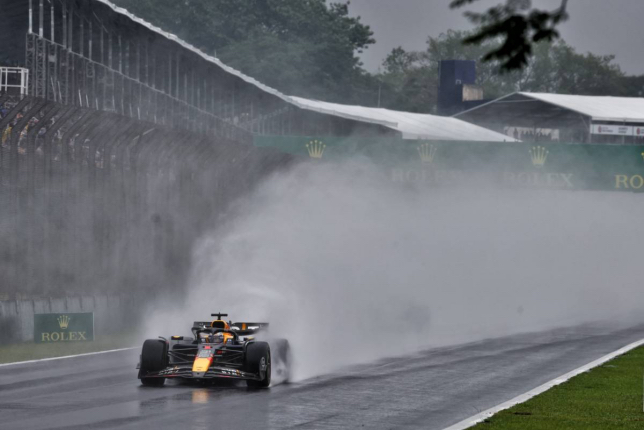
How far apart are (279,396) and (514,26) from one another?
10.6 m

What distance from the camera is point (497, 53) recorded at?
649 centimetres

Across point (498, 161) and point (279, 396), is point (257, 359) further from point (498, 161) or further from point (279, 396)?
point (498, 161)

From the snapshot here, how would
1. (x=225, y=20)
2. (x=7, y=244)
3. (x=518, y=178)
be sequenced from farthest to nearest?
(x=225, y=20) → (x=518, y=178) → (x=7, y=244)

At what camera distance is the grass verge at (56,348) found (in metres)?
23.3

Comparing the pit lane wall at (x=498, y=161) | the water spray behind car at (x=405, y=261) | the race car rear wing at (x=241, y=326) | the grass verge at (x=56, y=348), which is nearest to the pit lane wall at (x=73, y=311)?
the grass verge at (x=56, y=348)

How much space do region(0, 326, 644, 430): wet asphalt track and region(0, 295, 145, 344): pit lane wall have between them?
244 centimetres

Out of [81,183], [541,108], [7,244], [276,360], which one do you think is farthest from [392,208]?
[541,108]

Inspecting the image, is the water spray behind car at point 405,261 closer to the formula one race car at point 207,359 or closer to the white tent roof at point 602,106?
the formula one race car at point 207,359

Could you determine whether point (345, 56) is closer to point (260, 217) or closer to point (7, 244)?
point (260, 217)

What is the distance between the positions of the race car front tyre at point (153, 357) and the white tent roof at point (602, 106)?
5801cm

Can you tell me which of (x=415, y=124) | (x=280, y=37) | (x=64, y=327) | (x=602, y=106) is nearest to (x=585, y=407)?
(x=64, y=327)

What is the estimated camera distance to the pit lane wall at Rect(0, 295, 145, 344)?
984 inches

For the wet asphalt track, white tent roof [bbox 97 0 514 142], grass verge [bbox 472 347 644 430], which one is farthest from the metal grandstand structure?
grass verge [bbox 472 347 644 430]

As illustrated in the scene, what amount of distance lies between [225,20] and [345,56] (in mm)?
10754
